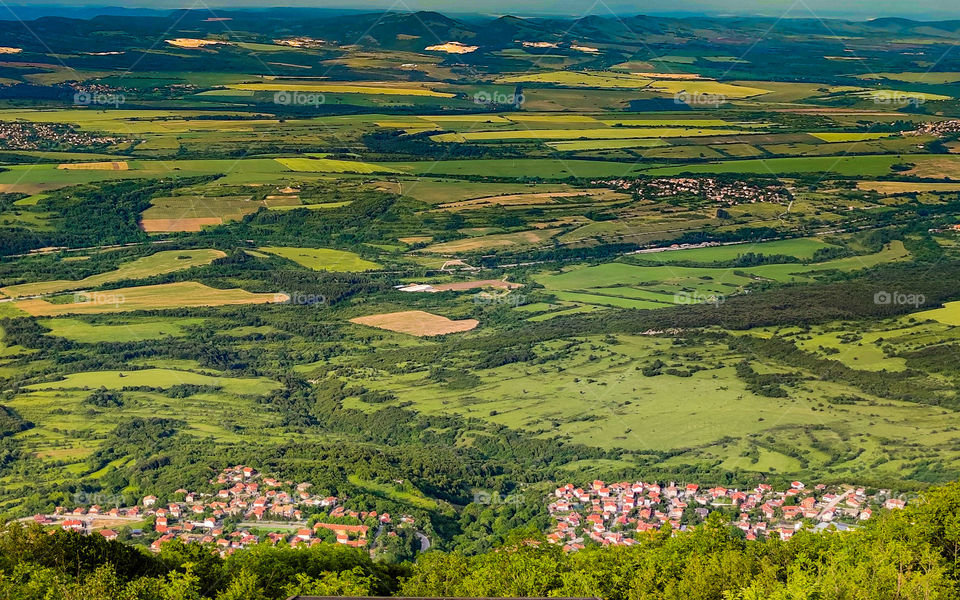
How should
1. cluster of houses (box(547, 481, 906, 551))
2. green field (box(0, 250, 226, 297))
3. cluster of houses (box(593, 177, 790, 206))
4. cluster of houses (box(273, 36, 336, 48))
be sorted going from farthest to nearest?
1. cluster of houses (box(273, 36, 336, 48))
2. cluster of houses (box(593, 177, 790, 206))
3. green field (box(0, 250, 226, 297))
4. cluster of houses (box(547, 481, 906, 551))

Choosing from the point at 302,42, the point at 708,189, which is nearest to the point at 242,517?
the point at 708,189

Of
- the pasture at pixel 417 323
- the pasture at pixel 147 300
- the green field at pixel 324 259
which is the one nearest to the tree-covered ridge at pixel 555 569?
Answer: the pasture at pixel 417 323

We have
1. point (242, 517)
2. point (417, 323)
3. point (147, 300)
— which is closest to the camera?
point (242, 517)

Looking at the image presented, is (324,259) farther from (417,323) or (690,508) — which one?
(690,508)

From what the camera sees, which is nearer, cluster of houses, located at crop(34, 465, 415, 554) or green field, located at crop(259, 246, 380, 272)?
cluster of houses, located at crop(34, 465, 415, 554)

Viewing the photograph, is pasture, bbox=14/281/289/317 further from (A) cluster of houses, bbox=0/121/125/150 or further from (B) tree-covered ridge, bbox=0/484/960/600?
(A) cluster of houses, bbox=0/121/125/150

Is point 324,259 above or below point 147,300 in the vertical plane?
above

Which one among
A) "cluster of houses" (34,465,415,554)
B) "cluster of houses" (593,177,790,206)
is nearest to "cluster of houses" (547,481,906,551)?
"cluster of houses" (34,465,415,554)
